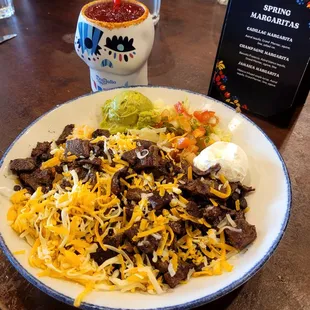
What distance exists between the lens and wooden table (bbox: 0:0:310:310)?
1051 mm

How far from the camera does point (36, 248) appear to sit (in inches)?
40.8

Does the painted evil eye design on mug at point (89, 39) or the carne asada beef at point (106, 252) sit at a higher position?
the painted evil eye design on mug at point (89, 39)

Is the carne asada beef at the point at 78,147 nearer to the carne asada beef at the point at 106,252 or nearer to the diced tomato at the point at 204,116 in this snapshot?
the carne asada beef at the point at 106,252

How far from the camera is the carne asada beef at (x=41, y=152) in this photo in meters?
1.32

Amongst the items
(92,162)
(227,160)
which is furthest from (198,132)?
(92,162)

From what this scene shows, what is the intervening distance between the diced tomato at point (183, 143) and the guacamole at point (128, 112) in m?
0.18

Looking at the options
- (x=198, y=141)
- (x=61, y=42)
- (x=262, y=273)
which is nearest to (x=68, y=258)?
(x=262, y=273)

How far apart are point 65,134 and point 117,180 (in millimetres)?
402

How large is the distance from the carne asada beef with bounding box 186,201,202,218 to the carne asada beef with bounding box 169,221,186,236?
0.04 metres

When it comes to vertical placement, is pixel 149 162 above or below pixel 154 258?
above

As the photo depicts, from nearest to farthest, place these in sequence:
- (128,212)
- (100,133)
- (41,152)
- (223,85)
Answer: (128,212) → (41,152) → (100,133) → (223,85)

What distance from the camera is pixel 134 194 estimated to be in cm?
114

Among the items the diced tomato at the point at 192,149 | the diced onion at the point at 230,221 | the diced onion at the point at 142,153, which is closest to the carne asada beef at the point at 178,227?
the diced onion at the point at 230,221

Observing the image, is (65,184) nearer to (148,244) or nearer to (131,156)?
(131,156)
